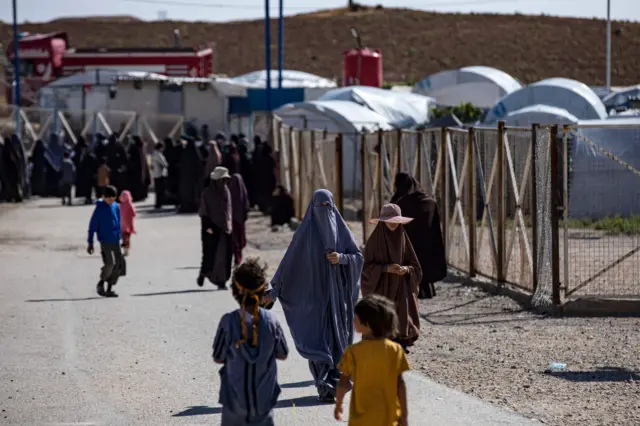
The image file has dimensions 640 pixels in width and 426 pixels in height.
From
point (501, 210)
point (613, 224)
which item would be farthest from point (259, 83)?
point (613, 224)

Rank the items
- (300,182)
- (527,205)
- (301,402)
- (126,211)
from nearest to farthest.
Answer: (301,402)
(527,205)
(126,211)
(300,182)

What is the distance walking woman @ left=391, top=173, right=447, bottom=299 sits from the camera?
11.3m

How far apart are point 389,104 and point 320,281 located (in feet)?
95.1

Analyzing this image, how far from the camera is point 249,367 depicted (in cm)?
589

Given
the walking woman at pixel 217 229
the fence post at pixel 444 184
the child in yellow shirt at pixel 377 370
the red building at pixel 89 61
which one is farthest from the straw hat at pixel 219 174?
the red building at pixel 89 61

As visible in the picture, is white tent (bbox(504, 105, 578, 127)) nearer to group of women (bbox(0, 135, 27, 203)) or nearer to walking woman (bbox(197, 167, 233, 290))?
group of women (bbox(0, 135, 27, 203))

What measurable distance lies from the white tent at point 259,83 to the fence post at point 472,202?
89.4 feet

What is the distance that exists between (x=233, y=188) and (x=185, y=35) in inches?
3818

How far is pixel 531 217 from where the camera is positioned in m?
12.6

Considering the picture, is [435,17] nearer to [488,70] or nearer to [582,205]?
[488,70]

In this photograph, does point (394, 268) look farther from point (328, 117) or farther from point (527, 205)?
point (328, 117)

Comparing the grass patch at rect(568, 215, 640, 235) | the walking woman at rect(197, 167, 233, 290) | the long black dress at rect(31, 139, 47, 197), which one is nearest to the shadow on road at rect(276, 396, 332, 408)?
the grass patch at rect(568, 215, 640, 235)

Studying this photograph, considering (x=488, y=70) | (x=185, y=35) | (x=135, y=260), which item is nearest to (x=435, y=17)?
(x=185, y=35)

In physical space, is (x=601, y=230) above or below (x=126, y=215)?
above
